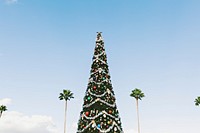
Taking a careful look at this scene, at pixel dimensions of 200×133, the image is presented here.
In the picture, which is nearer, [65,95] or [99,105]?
[99,105]

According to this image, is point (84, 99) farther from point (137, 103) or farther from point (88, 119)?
point (137, 103)

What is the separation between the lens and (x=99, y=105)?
66.3 ft

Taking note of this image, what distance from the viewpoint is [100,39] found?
24.2m

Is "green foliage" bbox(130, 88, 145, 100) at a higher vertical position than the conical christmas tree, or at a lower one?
higher

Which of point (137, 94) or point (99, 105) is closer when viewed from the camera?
→ point (99, 105)

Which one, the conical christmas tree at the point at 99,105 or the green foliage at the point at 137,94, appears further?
the green foliage at the point at 137,94

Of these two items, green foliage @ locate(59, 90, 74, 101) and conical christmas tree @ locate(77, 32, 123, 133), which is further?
green foliage @ locate(59, 90, 74, 101)

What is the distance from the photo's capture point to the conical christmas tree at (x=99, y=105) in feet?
63.5

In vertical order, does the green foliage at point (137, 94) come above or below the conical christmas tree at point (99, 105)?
above

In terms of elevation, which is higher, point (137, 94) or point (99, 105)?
point (137, 94)

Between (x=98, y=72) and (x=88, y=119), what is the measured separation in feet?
16.0

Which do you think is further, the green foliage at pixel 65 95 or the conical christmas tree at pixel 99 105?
the green foliage at pixel 65 95

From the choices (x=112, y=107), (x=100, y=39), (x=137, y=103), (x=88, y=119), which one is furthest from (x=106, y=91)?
(x=137, y=103)

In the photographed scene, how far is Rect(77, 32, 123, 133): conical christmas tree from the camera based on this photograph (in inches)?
762
